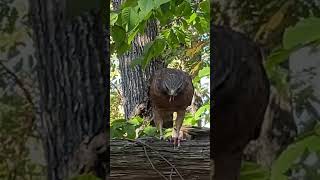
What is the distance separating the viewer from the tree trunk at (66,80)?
708 millimetres

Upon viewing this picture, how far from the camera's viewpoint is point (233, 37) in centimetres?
71

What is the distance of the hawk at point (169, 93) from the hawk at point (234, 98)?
1018 millimetres

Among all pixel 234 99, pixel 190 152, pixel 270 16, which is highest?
pixel 270 16

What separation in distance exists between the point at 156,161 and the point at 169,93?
2.89 feet

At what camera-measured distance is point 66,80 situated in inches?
28.3

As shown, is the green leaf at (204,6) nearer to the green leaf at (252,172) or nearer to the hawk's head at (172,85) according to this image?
the hawk's head at (172,85)

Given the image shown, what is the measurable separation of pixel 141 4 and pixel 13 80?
44 centimetres

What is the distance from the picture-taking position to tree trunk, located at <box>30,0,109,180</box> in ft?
2.32

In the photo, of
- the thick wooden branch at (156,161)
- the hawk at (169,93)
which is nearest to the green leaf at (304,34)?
the thick wooden branch at (156,161)

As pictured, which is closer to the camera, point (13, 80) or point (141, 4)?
point (13, 80)

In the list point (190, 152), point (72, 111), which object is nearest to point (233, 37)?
point (72, 111)

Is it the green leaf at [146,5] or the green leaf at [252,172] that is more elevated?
the green leaf at [146,5]

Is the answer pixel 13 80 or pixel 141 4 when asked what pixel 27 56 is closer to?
pixel 13 80

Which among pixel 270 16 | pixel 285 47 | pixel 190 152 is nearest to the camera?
pixel 285 47
